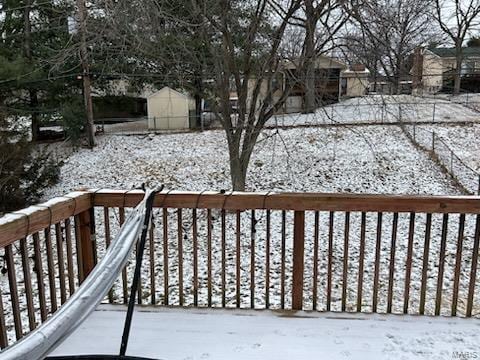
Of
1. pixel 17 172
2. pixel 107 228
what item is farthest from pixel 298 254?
pixel 17 172

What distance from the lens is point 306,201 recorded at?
94.1 inches

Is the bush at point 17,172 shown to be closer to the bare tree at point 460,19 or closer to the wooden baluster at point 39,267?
the wooden baluster at point 39,267

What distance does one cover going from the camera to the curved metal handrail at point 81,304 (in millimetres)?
1278

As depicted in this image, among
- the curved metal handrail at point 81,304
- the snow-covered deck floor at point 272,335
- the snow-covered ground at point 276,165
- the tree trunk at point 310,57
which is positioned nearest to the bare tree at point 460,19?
the snow-covered ground at point 276,165

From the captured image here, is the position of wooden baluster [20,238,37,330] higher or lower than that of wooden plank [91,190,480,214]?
lower

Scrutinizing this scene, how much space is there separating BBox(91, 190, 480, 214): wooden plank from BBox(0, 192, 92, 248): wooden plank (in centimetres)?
15

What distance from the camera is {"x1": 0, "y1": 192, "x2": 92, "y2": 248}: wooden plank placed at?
182 cm

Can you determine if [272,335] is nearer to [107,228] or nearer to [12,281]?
[107,228]

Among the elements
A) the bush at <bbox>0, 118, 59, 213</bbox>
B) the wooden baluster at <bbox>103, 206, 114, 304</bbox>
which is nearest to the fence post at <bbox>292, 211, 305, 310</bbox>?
the wooden baluster at <bbox>103, 206, 114, 304</bbox>

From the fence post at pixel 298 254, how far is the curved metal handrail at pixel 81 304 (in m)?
0.86

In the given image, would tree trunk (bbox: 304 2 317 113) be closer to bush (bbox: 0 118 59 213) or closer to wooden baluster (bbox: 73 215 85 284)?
wooden baluster (bbox: 73 215 85 284)

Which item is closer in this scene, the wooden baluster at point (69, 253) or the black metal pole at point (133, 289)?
the black metal pole at point (133, 289)

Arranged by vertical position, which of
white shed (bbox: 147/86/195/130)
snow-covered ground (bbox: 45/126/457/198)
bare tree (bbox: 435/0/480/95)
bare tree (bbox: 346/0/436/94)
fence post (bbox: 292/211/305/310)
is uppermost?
bare tree (bbox: 435/0/480/95)

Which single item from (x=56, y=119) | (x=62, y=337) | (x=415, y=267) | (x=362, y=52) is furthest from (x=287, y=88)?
(x=56, y=119)
